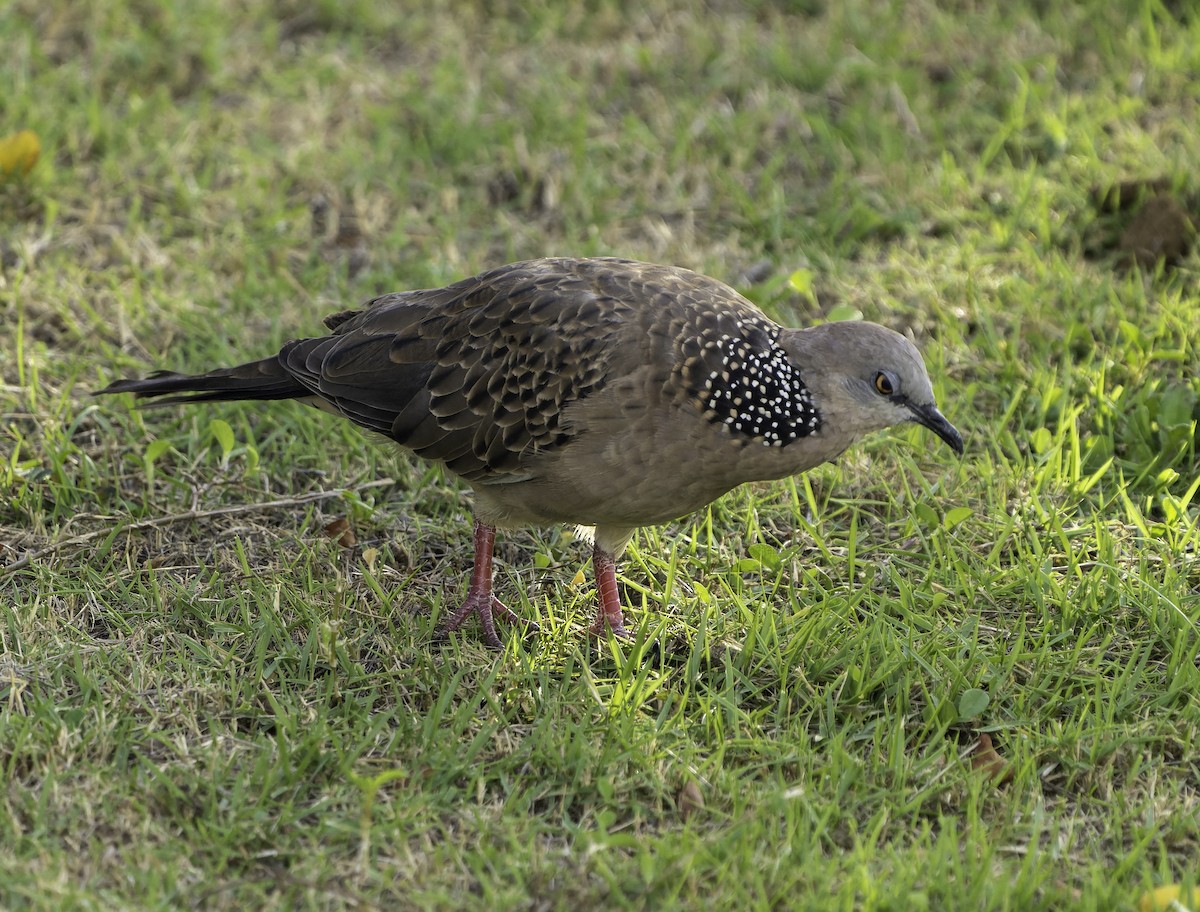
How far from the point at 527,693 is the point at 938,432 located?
4.53ft

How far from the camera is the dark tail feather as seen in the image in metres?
4.38

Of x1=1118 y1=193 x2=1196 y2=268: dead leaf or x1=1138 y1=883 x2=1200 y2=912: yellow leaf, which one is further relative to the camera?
x1=1118 y1=193 x2=1196 y2=268: dead leaf

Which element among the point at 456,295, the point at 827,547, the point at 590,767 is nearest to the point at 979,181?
the point at 827,547

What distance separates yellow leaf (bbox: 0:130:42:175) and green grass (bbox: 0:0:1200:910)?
0.07 metres

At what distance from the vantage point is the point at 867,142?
6551 mm

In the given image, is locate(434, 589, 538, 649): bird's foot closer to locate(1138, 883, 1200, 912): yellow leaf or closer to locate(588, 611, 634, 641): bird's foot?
locate(588, 611, 634, 641): bird's foot

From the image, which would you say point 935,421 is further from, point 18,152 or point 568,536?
point 18,152

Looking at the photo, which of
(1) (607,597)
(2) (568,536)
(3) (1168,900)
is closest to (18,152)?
(2) (568,536)

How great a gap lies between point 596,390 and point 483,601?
78 cm

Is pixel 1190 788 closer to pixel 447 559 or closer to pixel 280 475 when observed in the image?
pixel 447 559

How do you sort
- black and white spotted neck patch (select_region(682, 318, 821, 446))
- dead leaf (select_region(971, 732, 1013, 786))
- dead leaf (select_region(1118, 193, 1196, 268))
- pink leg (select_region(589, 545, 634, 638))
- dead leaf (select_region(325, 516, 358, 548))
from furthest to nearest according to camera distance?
dead leaf (select_region(1118, 193, 1196, 268))
dead leaf (select_region(325, 516, 358, 548))
pink leg (select_region(589, 545, 634, 638))
black and white spotted neck patch (select_region(682, 318, 821, 446))
dead leaf (select_region(971, 732, 1013, 786))

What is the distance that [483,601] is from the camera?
168 inches

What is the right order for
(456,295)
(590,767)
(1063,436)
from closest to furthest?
(590,767)
(456,295)
(1063,436)

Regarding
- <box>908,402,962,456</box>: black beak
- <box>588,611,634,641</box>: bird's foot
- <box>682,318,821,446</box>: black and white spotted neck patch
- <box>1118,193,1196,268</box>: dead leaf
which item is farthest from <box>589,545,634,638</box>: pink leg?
<box>1118,193,1196,268</box>: dead leaf
